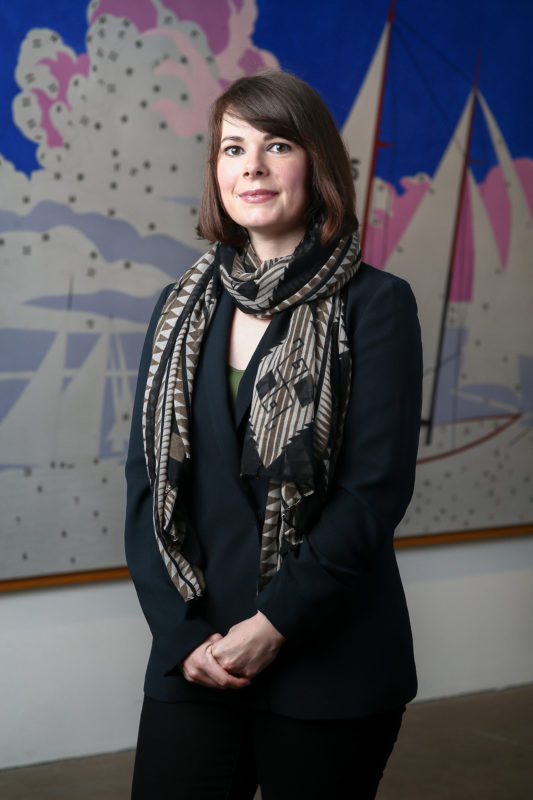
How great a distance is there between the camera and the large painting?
272 cm

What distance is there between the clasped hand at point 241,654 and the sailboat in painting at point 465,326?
210 cm

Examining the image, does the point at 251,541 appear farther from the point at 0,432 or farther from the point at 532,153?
the point at 532,153

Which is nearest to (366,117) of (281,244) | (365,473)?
(281,244)

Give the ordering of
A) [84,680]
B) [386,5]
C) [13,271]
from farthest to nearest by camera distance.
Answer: [386,5]
[84,680]
[13,271]

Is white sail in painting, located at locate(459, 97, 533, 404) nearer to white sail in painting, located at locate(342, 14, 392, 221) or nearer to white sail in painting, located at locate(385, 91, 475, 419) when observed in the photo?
white sail in painting, located at locate(385, 91, 475, 419)

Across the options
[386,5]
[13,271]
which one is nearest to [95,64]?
[13,271]

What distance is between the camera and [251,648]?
4.73 ft

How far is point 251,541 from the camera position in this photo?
4.93ft

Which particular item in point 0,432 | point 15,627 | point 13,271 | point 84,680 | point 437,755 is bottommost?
point 437,755

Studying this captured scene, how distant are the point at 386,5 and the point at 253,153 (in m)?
2.02

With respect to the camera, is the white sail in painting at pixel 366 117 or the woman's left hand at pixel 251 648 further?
the white sail in painting at pixel 366 117

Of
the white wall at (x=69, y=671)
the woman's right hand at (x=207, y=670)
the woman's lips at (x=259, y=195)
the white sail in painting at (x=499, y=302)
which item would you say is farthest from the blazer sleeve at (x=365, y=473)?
the white sail in painting at (x=499, y=302)

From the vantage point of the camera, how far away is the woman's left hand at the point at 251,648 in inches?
56.7

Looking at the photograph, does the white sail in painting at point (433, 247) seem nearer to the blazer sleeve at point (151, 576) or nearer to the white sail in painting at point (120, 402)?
the white sail in painting at point (120, 402)
